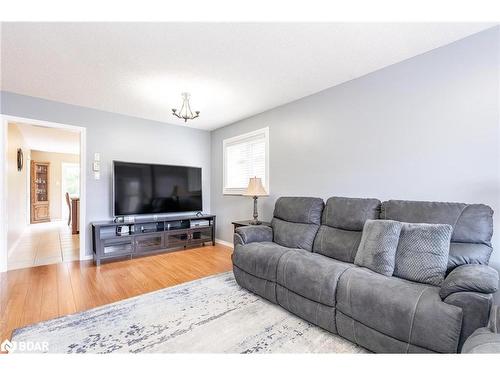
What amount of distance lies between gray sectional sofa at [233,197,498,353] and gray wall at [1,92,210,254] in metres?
2.58

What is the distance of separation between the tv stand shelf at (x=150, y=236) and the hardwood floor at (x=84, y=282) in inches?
6.6

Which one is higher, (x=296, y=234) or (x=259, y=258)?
(x=296, y=234)

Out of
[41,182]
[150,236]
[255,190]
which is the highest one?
[41,182]

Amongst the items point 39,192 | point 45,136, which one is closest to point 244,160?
point 45,136

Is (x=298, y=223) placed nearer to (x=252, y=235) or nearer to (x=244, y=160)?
(x=252, y=235)

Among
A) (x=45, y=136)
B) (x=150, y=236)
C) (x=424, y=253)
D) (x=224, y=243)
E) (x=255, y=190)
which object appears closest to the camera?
(x=424, y=253)

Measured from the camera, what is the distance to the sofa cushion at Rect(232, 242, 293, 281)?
2.22 m

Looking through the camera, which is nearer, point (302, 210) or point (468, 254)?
point (468, 254)

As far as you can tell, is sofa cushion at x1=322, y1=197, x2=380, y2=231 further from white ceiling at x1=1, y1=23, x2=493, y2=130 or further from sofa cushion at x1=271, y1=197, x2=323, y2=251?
white ceiling at x1=1, y1=23, x2=493, y2=130

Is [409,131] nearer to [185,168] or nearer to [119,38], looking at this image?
[119,38]

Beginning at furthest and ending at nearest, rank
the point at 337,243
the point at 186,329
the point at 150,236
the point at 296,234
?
the point at 150,236 < the point at 296,234 < the point at 337,243 < the point at 186,329

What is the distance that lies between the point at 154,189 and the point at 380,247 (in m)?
3.54

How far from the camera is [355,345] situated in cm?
164

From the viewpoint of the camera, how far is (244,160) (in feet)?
14.4
